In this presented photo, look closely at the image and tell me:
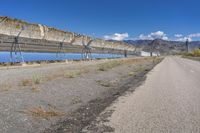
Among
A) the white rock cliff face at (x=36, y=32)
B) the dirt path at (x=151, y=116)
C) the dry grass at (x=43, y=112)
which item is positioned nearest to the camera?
the dirt path at (x=151, y=116)

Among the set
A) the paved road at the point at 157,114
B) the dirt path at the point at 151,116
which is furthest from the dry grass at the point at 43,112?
the paved road at the point at 157,114

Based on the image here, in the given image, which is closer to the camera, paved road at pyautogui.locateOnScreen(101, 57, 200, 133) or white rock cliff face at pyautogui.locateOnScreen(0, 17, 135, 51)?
paved road at pyautogui.locateOnScreen(101, 57, 200, 133)

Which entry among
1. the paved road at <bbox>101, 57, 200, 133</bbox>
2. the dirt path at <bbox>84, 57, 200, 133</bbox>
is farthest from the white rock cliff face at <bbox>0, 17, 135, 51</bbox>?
the dirt path at <bbox>84, 57, 200, 133</bbox>

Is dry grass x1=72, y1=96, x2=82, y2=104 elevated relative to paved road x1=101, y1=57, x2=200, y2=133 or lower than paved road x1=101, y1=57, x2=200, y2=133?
lower

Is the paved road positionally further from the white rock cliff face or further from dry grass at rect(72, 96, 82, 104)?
the white rock cliff face

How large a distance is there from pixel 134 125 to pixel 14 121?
286 cm

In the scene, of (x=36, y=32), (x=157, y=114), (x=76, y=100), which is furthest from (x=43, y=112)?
(x=36, y=32)

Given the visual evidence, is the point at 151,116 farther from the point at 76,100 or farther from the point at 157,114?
the point at 76,100

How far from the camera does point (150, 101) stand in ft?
37.9

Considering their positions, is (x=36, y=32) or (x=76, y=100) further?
(x=36, y=32)

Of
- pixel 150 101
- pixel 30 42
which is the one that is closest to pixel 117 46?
pixel 30 42

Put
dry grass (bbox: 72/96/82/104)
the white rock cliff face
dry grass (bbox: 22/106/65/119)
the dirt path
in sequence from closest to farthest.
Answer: the dirt path < dry grass (bbox: 22/106/65/119) < dry grass (bbox: 72/96/82/104) < the white rock cliff face

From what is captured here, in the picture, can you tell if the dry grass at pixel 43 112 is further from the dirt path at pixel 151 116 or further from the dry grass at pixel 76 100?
the dry grass at pixel 76 100

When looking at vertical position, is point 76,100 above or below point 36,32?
below
